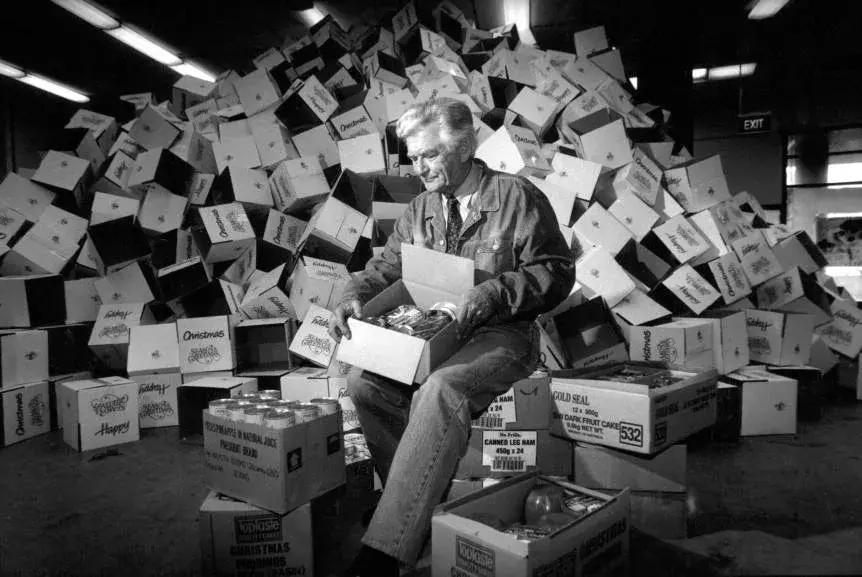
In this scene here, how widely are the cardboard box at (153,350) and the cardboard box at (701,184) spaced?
124 inches

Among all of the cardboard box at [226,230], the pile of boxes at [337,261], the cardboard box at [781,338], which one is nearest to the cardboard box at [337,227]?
the pile of boxes at [337,261]

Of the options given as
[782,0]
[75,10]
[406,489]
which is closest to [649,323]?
[406,489]

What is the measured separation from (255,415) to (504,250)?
0.90 metres

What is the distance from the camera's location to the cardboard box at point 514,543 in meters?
1.11

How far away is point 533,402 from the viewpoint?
2072mm

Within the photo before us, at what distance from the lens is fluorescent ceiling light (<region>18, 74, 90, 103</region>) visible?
24.9 ft

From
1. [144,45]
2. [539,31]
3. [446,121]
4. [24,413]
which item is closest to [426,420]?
[446,121]

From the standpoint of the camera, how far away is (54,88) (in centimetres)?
813

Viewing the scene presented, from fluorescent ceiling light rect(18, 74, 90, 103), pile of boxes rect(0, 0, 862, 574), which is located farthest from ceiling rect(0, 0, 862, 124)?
pile of boxes rect(0, 0, 862, 574)

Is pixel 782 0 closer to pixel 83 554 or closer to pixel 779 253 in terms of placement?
pixel 779 253

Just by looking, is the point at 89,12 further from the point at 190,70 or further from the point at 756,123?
the point at 756,123

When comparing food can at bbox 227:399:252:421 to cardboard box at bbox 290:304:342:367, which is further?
cardboard box at bbox 290:304:342:367

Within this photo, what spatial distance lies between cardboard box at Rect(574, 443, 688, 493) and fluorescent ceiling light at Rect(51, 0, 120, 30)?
5745 millimetres

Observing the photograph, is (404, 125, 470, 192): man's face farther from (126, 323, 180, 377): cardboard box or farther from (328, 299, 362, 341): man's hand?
(126, 323, 180, 377): cardboard box
